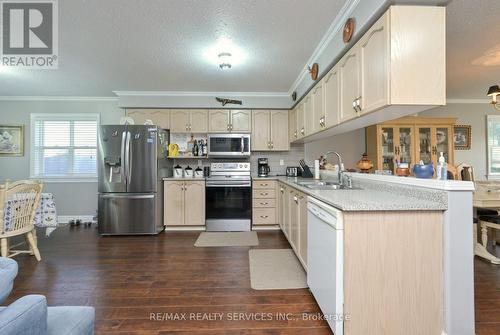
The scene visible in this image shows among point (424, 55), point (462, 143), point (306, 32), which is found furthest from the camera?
point (462, 143)

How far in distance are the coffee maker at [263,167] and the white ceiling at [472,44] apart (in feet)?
9.42

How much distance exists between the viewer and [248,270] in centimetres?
261

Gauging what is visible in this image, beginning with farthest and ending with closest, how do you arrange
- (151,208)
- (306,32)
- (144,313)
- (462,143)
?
(462,143)
(151,208)
(306,32)
(144,313)

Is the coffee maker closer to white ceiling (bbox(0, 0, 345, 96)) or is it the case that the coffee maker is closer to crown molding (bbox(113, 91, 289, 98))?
crown molding (bbox(113, 91, 289, 98))

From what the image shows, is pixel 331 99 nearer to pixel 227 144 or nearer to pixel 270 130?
pixel 270 130

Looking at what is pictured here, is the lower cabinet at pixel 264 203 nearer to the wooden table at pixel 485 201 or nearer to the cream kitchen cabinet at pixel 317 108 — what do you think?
the cream kitchen cabinet at pixel 317 108

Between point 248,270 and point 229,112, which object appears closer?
point 248,270

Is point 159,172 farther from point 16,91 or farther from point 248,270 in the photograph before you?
point 16,91

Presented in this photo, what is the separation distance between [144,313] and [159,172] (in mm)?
2515

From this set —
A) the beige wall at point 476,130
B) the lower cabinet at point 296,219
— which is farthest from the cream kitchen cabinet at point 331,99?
the beige wall at point 476,130

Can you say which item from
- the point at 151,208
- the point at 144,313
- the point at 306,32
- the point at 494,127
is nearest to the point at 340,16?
the point at 306,32

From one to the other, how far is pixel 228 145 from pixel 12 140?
403 centimetres

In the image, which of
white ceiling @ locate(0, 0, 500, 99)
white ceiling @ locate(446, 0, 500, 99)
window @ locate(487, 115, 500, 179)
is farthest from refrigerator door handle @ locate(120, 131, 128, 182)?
window @ locate(487, 115, 500, 179)

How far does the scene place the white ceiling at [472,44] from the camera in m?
2.08
